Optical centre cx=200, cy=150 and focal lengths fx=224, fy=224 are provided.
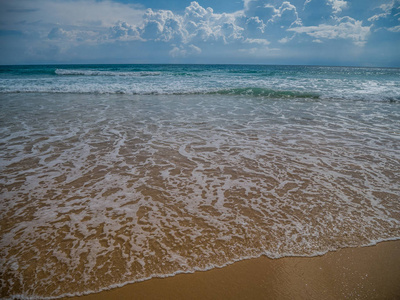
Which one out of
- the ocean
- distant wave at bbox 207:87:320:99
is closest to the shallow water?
the ocean

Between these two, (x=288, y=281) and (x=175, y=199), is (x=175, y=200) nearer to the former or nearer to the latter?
(x=175, y=199)

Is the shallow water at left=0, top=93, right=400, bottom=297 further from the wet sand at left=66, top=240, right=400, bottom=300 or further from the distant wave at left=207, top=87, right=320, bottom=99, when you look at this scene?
the distant wave at left=207, top=87, right=320, bottom=99

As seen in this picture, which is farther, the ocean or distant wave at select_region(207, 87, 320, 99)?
distant wave at select_region(207, 87, 320, 99)

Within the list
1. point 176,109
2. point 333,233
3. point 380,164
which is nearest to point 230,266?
point 333,233

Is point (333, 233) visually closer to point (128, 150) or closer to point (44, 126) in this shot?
point (128, 150)

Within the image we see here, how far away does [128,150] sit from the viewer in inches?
194

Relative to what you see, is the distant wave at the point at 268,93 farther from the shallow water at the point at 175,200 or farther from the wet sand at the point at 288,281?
the wet sand at the point at 288,281

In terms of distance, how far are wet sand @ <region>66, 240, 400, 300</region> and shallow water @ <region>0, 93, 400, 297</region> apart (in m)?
0.10

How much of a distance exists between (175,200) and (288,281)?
1679 millimetres

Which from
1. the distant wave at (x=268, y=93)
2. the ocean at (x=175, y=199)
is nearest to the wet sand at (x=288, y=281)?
the ocean at (x=175, y=199)

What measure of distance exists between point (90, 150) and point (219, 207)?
3342 millimetres

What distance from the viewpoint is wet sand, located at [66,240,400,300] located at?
1.90 m

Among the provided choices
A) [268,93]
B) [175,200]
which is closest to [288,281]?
[175,200]

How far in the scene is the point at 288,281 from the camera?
204 cm
